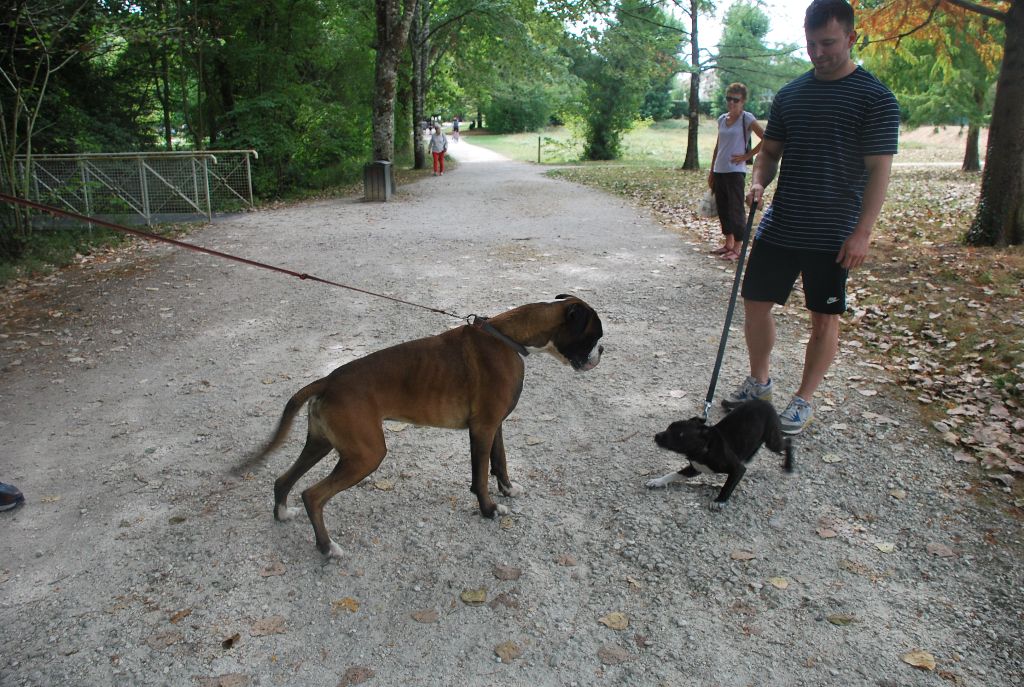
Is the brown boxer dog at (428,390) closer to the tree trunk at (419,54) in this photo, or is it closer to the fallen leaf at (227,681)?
the fallen leaf at (227,681)

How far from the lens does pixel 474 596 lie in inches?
131

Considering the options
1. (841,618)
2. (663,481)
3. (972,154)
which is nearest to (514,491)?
(663,481)

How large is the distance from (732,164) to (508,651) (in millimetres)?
8348

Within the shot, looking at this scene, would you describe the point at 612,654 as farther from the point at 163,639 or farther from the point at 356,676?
the point at 163,639

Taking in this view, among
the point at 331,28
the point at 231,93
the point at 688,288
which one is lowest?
the point at 688,288

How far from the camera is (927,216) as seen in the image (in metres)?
13.0

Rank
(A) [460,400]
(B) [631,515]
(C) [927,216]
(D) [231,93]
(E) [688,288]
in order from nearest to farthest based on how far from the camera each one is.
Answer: (A) [460,400] → (B) [631,515] → (E) [688,288] → (C) [927,216] → (D) [231,93]

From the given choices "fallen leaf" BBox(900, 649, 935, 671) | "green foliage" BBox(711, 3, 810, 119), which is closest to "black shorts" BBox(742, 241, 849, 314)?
"fallen leaf" BBox(900, 649, 935, 671)

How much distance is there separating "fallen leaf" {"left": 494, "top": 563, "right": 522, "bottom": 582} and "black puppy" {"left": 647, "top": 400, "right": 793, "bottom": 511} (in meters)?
1.14

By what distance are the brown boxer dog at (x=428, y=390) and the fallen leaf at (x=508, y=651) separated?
98 centimetres

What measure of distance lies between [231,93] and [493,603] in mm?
20455

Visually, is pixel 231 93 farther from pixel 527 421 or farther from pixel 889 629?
pixel 889 629

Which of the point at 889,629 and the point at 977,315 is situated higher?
the point at 977,315

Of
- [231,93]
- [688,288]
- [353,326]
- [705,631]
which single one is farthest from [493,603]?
[231,93]
